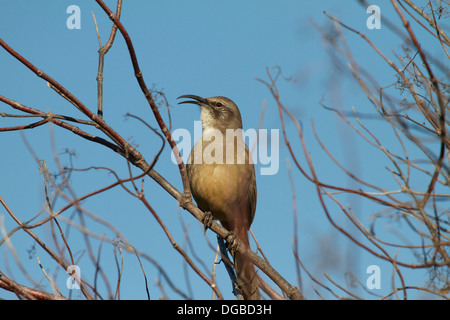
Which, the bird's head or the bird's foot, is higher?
the bird's head

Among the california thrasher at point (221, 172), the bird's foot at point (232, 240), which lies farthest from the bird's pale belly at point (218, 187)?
the bird's foot at point (232, 240)

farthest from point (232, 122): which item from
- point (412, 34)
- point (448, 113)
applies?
point (412, 34)

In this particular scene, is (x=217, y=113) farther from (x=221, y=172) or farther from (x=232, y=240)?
(x=232, y=240)

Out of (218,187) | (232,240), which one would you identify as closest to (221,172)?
(218,187)

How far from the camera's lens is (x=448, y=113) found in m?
2.71

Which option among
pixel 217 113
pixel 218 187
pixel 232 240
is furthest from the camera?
pixel 217 113

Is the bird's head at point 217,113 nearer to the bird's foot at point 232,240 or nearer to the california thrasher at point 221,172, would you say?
the california thrasher at point 221,172

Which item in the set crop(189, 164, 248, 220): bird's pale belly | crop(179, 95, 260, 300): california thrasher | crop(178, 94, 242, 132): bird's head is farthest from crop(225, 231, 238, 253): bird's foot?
crop(178, 94, 242, 132): bird's head

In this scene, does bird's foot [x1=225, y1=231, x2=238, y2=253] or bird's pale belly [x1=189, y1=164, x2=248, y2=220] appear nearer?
bird's foot [x1=225, y1=231, x2=238, y2=253]

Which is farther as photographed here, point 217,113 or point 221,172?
point 217,113

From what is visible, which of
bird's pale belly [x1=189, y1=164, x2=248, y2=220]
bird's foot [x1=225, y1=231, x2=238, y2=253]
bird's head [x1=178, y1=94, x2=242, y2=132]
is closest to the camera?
bird's foot [x1=225, y1=231, x2=238, y2=253]

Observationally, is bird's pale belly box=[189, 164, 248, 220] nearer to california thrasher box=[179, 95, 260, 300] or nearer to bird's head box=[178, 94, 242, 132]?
california thrasher box=[179, 95, 260, 300]
